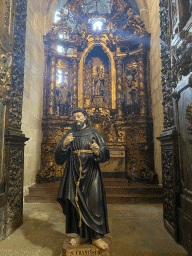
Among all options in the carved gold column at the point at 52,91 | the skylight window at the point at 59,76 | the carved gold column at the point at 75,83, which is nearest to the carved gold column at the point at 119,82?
the carved gold column at the point at 75,83

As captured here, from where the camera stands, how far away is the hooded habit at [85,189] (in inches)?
94.5

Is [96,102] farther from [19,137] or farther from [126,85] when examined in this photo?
[19,137]

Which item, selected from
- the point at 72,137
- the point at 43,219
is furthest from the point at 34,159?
the point at 72,137

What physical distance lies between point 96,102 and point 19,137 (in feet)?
13.8

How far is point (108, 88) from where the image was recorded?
7.36 m

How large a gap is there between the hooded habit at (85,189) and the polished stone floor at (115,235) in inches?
20.6

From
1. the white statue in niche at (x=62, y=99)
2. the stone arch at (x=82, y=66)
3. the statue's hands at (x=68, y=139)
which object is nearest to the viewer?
the statue's hands at (x=68, y=139)

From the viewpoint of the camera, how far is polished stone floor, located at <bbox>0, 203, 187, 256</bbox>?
2646mm

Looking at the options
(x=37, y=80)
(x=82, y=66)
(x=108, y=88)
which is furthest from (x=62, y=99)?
(x=108, y=88)

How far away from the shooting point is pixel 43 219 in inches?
148

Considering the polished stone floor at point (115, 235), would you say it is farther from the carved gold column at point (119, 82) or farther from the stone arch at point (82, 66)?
the stone arch at point (82, 66)

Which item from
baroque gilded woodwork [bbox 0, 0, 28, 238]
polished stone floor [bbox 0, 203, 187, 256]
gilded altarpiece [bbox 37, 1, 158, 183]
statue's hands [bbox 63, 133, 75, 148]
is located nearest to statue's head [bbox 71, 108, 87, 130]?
statue's hands [bbox 63, 133, 75, 148]

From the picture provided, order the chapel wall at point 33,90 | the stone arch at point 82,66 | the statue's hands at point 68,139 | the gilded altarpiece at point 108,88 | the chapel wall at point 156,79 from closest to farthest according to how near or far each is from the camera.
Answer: the statue's hands at point 68,139 < the chapel wall at point 33,90 < the chapel wall at point 156,79 < the gilded altarpiece at point 108,88 < the stone arch at point 82,66

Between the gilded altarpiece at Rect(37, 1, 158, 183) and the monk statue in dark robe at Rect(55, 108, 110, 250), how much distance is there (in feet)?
12.8
